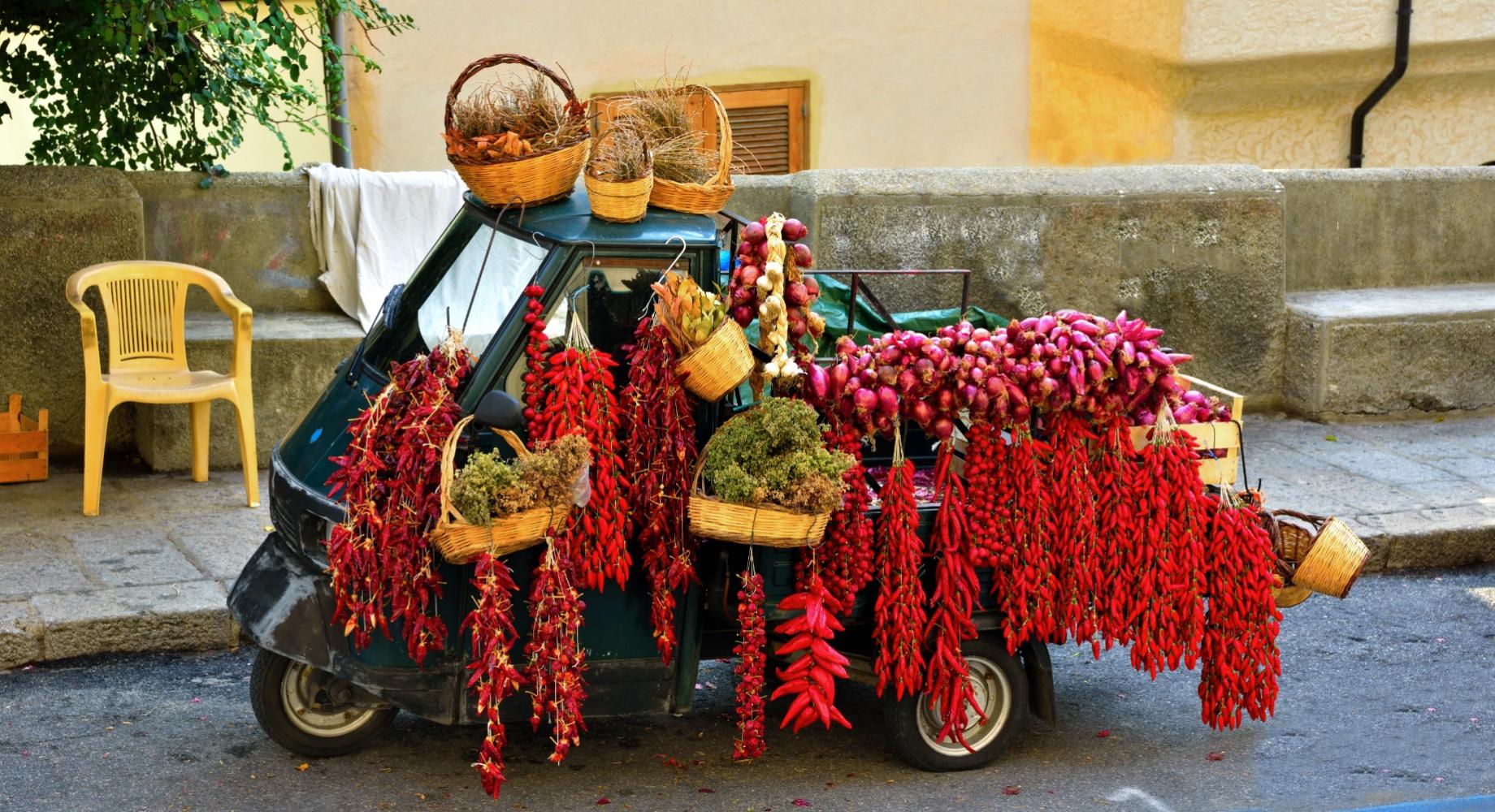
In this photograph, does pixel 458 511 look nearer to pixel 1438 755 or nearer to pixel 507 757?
pixel 507 757

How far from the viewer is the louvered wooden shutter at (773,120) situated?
41.4 ft

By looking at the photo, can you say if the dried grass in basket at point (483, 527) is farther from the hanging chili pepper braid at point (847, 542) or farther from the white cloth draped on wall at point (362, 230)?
the white cloth draped on wall at point (362, 230)

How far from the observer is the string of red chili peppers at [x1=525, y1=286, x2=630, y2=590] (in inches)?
171

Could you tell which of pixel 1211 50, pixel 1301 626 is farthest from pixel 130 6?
pixel 1211 50

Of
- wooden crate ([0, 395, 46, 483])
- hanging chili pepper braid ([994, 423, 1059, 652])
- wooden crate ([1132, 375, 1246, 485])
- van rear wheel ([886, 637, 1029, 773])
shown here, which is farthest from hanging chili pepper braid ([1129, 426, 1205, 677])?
wooden crate ([0, 395, 46, 483])

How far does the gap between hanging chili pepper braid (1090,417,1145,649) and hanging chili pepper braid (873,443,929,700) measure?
20.9 inches

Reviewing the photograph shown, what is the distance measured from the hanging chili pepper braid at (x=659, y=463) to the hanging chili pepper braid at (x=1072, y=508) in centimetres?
104

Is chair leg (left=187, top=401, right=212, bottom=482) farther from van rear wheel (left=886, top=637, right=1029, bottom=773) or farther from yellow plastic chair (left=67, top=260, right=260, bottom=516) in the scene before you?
van rear wheel (left=886, top=637, right=1029, bottom=773)

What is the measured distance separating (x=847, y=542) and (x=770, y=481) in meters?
0.39

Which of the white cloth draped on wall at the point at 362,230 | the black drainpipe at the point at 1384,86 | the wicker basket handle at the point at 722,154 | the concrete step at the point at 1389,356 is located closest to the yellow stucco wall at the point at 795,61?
the black drainpipe at the point at 1384,86

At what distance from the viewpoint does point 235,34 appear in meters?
7.80

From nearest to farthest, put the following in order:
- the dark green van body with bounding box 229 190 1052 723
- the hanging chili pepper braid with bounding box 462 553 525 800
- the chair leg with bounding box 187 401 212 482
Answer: the hanging chili pepper braid with bounding box 462 553 525 800 → the dark green van body with bounding box 229 190 1052 723 → the chair leg with bounding box 187 401 212 482

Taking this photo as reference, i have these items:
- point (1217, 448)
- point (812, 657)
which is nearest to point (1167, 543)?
point (1217, 448)

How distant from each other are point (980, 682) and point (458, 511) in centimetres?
172
